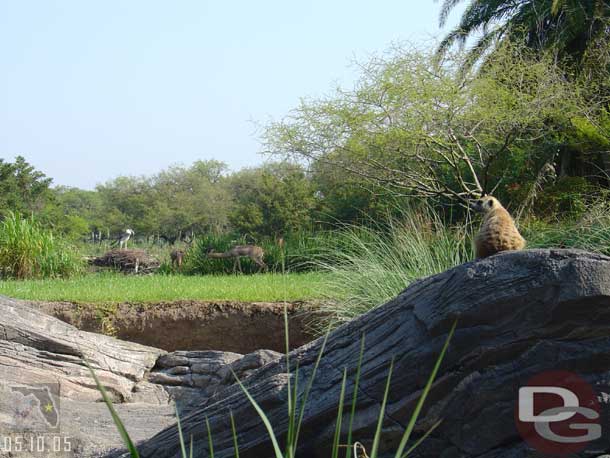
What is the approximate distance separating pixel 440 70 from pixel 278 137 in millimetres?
3633

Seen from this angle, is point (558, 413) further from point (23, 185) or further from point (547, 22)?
point (23, 185)

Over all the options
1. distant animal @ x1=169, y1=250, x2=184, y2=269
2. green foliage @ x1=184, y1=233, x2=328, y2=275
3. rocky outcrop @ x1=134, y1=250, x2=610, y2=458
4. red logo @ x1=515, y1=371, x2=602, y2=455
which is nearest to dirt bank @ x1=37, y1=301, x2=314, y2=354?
green foliage @ x1=184, y1=233, x2=328, y2=275

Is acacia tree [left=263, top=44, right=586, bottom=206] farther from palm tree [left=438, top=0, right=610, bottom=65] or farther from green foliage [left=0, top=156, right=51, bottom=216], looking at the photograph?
green foliage [left=0, top=156, right=51, bottom=216]

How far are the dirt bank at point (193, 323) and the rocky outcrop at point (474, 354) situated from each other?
580 centimetres

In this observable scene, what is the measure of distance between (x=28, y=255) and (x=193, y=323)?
655 centimetres

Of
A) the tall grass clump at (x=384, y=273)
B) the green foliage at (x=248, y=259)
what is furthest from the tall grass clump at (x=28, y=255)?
the tall grass clump at (x=384, y=273)

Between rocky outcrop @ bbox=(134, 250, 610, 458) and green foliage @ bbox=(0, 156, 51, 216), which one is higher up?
green foliage @ bbox=(0, 156, 51, 216)

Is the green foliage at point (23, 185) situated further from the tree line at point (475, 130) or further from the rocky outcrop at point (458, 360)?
the rocky outcrop at point (458, 360)

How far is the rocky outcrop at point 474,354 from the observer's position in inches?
113

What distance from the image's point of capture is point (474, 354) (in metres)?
2.97

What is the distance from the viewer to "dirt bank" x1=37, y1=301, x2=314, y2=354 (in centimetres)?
907

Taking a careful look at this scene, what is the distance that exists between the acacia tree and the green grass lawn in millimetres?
2978

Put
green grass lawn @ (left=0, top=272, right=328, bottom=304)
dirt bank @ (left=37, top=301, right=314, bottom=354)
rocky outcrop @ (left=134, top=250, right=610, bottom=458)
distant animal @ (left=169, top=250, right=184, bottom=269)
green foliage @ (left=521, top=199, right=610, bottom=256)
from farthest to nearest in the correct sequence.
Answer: distant animal @ (left=169, top=250, right=184, bottom=269) → green grass lawn @ (left=0, top=272, right=328, bottom=304) → dirt bank @ (left=37, top=301, right=314, bottom=354) → green foliage @ (left=521, top=199, right=610, bottom=256) → rocky outcrop @ (left=134, top=250, right=610, bottom=458)

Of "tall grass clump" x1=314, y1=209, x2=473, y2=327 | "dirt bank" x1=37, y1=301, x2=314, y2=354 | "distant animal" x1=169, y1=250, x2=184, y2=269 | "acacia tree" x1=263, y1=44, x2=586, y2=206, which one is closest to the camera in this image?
"tall grass clump" x1=314, y1=209, x2=473, y2=327
